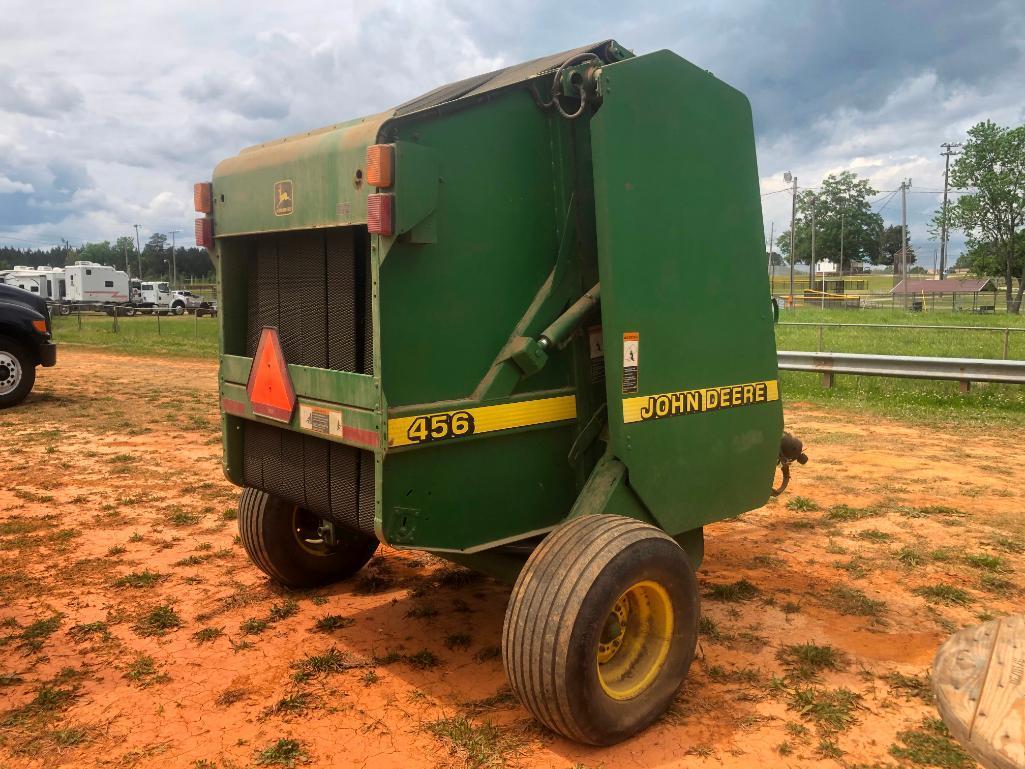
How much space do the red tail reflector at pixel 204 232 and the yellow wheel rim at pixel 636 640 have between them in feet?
9.12

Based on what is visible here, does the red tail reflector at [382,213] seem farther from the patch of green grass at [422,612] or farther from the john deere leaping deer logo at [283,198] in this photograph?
the patch of green grass at [422,612]

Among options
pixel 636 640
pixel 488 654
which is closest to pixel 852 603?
pixel 636 640

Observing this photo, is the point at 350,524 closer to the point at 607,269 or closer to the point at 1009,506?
the point at 607,269

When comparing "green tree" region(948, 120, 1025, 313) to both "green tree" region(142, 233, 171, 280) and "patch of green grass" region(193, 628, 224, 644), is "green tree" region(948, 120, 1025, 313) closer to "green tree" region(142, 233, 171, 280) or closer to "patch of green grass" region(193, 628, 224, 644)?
"patch of green grass" region(193, 628, 224, 644)

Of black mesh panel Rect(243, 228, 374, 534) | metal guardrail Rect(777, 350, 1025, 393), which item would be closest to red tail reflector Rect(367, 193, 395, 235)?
black mesh panel Rect(243, 228, 374, 534)

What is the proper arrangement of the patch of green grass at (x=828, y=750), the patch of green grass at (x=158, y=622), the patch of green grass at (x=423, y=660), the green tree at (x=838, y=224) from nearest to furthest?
the patch of green grass at (x=828, y=750)
the patch of green grass at (x=423, y=660)
the patch of green grass at (x=158, y=622)
the green tree at (x=838, y=224)

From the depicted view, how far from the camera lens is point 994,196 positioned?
147 feet

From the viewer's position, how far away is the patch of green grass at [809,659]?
159 inches

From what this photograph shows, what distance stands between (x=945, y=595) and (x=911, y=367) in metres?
7.43

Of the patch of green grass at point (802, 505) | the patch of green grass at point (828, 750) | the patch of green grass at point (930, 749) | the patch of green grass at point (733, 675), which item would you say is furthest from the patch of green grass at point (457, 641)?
the patch of green grass at point (802, 505)

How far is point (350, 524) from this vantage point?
12.8 feet

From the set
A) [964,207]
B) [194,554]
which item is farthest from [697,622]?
[964,207]

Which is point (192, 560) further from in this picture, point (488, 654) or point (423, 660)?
point (488, 654)

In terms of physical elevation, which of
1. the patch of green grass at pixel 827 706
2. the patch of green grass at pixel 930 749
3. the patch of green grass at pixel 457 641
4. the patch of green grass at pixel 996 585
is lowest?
the patch of green grass at pixel 930 749
